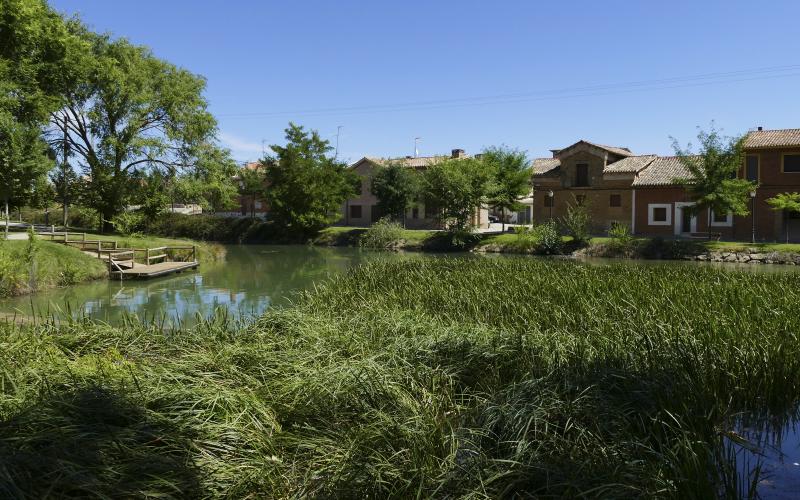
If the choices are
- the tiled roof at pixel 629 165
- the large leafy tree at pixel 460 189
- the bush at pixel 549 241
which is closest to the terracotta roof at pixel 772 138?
the tiled roof at pixel 629 165

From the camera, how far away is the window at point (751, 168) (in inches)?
1300

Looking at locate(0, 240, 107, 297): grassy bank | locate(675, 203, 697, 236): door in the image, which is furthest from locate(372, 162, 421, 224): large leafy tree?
locate(0, 240, 107, 297): grassy bank

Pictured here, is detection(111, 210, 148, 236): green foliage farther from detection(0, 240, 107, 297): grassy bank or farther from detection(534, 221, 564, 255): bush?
detection(534, 221, 564, 255): bush

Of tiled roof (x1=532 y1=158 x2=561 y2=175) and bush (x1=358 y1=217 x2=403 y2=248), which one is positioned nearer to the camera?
bush (x1=358 y1=217 x2=403 y2=248)

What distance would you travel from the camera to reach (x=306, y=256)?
1281 inches

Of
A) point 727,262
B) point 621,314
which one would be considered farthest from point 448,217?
point 621,314

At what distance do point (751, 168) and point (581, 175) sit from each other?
933 cm

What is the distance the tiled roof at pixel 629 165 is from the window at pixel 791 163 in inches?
299

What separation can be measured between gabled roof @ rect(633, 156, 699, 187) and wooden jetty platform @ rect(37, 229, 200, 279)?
990 inches

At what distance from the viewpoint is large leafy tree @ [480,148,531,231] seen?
3716 cm

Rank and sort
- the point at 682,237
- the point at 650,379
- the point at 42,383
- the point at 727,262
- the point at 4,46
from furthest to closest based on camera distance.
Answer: the point at 682,237 < the point at 727,262 < the point at 4,46 < the point at 650,379 < the point at 42,383

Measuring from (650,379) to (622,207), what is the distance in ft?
111

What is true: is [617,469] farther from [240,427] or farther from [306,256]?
[306,256]

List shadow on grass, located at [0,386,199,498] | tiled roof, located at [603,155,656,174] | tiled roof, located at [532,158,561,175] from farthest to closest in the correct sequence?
1. tiled roof, located at [532,158,561,175]
2. tiled roof, located at [603,155,656,174]
3. shadow on grass, located at [0,386,199,498]
